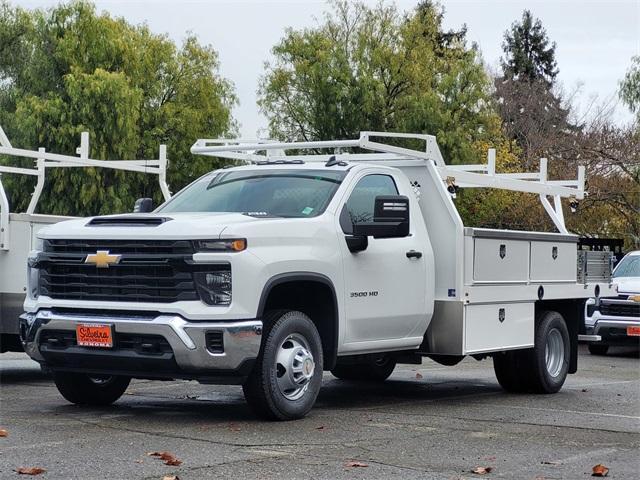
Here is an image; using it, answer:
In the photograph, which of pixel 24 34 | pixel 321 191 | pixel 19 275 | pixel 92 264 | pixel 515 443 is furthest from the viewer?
pixel 24 34

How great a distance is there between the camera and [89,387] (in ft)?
34.3

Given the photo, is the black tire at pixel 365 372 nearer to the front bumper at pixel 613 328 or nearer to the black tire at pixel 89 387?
the black tire at pixel 89 387

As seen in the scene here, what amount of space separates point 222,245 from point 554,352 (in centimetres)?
512

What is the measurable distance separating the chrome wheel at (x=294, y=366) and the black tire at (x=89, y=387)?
1.75 meters

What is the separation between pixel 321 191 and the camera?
10.4m

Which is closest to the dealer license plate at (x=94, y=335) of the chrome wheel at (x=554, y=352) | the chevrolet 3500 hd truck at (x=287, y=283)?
the chevrolet 3500 hd truck at (x=287, y=283)

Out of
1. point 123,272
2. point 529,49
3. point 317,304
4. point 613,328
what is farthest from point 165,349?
point 529,49

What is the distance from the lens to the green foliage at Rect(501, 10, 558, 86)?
7775 centimetres

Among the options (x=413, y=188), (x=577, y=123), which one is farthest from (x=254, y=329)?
(x=577, y=123)

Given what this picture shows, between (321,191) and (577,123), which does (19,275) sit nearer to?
(321,191)

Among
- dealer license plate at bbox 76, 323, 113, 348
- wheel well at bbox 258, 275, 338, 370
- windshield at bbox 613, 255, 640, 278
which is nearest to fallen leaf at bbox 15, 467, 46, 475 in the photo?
dealer license plate at bbox 76, 323, 113, 348

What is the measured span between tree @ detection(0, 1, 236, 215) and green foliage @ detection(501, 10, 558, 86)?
25.7 metres

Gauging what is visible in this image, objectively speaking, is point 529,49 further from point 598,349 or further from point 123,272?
point 123,272

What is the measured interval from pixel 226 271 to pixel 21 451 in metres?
1.99
